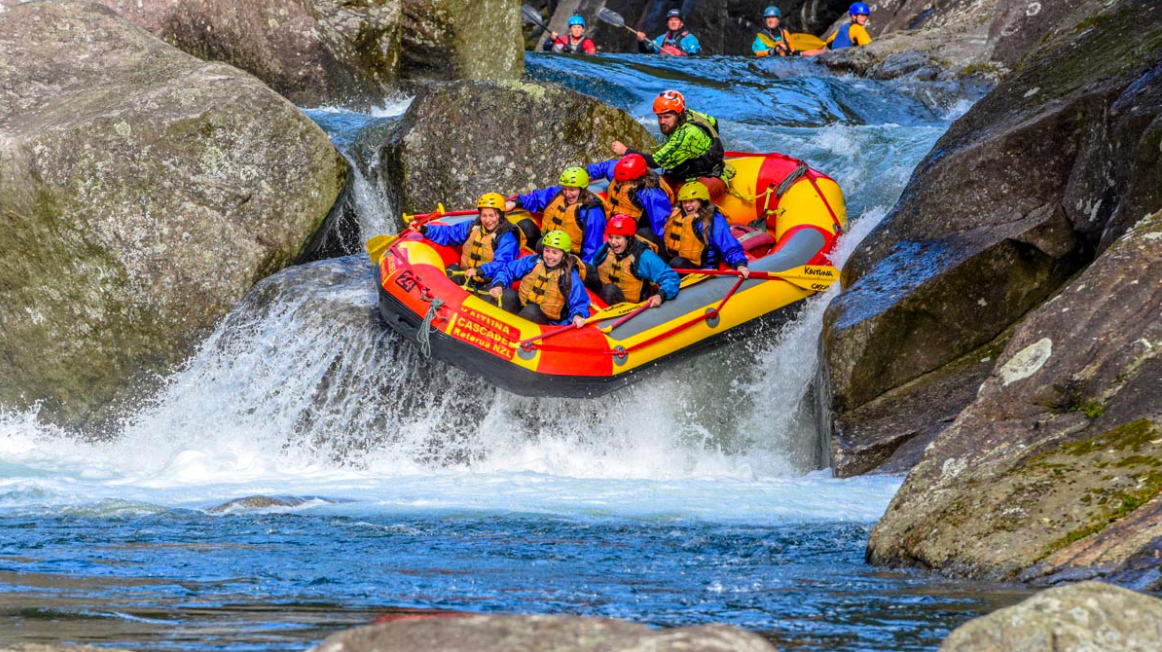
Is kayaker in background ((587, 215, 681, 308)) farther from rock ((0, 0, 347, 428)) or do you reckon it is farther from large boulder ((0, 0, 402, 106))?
large boulder ((0, 0, 402, 106))

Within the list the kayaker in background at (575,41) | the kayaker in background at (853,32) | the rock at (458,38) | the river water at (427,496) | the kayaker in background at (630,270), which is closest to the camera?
the river water at (427,496)

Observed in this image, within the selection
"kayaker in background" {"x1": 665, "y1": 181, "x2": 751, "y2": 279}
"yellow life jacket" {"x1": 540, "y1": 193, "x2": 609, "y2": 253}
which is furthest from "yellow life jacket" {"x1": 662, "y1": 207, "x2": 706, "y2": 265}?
"yellow life jacket" {"x1": 540, "y1": 193, "x2": 609, "y2": 253}

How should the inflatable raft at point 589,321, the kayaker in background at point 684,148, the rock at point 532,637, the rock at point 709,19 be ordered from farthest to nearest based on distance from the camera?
the rock at point 709,19, the kayaker in background at point 684,148, the inflatable raft at point 589,321, the rock at point 532,637

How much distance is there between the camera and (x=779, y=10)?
24.1 m

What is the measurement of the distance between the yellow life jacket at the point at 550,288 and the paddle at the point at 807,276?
0.83 metres

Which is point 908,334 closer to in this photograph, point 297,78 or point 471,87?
point 471,87

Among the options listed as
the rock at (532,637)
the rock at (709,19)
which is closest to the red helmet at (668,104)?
the rock at (532,637)

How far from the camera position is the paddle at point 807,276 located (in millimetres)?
9281

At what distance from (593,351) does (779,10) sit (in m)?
16.7

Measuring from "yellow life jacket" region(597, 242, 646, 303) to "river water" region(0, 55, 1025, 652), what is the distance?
0.65m

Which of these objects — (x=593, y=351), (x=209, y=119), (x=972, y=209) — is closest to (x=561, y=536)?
(x=593, y=351)

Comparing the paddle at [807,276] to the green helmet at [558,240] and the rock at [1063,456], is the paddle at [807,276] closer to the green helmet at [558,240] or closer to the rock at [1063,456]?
the green helmet at [558,240]

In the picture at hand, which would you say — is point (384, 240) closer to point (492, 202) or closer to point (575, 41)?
point (492, 202)

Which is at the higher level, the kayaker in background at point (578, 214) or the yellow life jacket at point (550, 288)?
the kayaker in background at point (578, 214)
